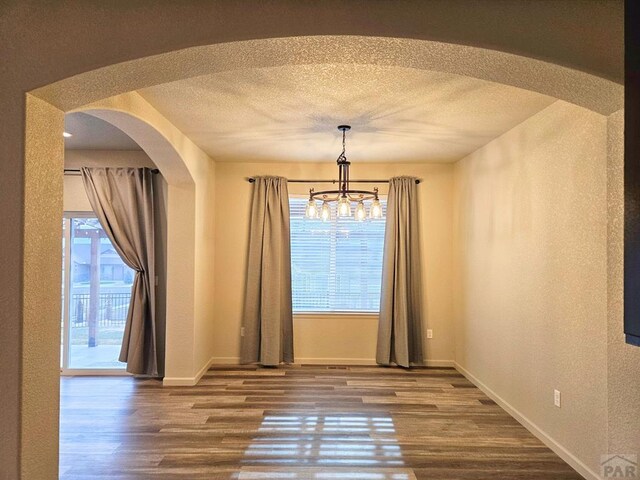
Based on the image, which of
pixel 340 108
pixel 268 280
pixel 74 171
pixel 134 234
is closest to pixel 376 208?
pixel 340 108

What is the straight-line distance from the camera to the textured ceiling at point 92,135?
356cm

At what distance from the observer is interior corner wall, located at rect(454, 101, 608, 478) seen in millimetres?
2518

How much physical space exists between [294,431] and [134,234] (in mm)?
2846

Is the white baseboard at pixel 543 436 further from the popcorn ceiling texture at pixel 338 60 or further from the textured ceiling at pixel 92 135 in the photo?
the textured ceiling at pixel 92 135

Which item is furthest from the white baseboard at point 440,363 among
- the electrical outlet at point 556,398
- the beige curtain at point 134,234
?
the beige curtain at point 134,234

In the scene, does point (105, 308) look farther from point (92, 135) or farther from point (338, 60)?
point (338, 60)

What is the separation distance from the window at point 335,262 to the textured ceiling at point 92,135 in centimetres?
213

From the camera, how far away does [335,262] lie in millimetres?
5395

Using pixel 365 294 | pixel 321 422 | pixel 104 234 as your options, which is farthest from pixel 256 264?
pixel 321 422

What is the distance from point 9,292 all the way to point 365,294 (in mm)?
4190

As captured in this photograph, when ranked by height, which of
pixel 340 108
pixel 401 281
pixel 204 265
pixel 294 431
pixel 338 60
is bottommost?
pixel 294 431

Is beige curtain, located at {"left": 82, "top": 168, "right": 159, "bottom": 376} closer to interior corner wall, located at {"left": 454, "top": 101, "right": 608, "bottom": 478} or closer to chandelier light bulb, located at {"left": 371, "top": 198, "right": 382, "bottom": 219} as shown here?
chandelier light bulb, located at {"left": 371, "top": 198, "right": 382, "bottom": 219}

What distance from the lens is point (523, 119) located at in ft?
11.1

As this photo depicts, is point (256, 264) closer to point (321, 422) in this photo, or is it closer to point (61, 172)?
point (321, 422)
